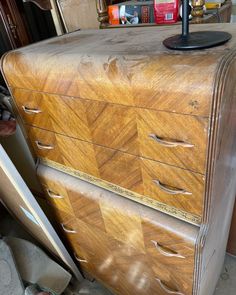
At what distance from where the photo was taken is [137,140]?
614 mm

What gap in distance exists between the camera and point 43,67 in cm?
68

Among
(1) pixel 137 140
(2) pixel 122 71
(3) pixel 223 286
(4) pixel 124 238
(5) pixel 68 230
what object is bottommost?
(3) pixel 223 286

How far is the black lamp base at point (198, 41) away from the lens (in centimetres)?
52

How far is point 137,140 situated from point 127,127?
41mm

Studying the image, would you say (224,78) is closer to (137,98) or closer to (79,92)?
(137,98)

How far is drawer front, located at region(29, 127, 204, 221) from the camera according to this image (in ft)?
1.97

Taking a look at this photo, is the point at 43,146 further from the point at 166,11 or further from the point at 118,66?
the point at 166,11

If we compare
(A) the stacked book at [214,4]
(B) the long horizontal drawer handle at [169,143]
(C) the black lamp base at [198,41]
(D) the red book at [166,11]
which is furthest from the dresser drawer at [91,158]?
(A) the stacked book at [214,4]

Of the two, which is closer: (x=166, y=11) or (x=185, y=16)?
(x=185, y=16)

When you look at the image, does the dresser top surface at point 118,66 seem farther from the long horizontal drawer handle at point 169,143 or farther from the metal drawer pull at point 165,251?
the metal drawer pull at point 165,251

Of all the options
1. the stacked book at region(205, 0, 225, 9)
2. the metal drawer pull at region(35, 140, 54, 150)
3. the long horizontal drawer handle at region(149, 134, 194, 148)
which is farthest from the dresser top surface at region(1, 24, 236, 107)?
the stacked book at region(205, 0, 225, 9)

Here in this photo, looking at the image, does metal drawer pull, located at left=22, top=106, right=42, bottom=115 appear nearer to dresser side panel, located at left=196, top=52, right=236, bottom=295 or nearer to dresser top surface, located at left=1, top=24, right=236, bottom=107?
dresser top surface, located at left=1, top=24, right=236, bottom=107

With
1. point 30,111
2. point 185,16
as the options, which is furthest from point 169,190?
point 30,111

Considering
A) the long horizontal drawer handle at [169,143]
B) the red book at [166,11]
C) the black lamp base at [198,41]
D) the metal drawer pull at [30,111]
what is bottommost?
the metal drawer pull at [30,111]
